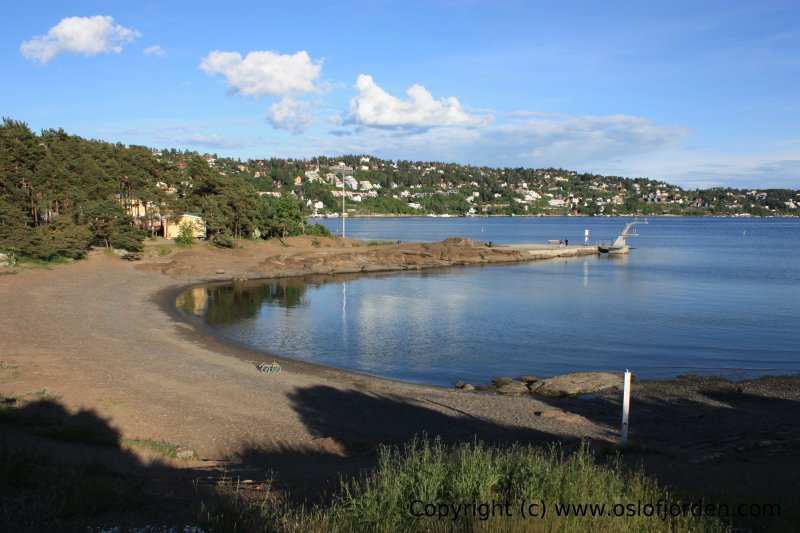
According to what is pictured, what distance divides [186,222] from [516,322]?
35.3 m

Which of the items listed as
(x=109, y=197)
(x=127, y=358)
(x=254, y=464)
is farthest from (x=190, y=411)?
(x=109, y=197)

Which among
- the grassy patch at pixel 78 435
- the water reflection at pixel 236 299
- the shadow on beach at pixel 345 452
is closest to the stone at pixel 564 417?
the shadow on beach at pixel 345 452

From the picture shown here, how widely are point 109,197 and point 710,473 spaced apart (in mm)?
45580

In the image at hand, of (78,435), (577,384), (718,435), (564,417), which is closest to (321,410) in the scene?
(78,435)

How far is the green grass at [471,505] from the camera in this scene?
548 cm

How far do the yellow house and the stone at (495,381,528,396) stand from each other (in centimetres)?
4267

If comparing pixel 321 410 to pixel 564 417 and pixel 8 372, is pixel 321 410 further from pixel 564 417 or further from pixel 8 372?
pixel 8 372

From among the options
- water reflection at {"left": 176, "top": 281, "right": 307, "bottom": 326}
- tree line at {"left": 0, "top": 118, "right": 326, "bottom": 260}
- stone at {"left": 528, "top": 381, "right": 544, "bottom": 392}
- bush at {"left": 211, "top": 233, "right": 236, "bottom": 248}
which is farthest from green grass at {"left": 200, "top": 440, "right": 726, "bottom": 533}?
bush at {"left": 211, "top": 233, "right": 236, "bottom": 248}

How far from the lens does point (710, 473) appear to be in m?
9.57

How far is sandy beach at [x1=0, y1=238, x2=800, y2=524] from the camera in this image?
10.5 metres

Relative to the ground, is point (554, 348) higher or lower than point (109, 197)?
lower

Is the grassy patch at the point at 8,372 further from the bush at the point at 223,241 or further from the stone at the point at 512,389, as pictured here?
the bush at the point at 223,241

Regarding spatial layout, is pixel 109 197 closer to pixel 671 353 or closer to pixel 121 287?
pixel 121 287

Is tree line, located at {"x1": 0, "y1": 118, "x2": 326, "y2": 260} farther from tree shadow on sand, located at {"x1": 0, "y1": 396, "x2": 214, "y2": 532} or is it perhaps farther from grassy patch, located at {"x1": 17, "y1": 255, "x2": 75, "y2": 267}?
tree shadow on sand, located at {"x1": 0, "y1": 396, "x2": 214, "y2": 532}
